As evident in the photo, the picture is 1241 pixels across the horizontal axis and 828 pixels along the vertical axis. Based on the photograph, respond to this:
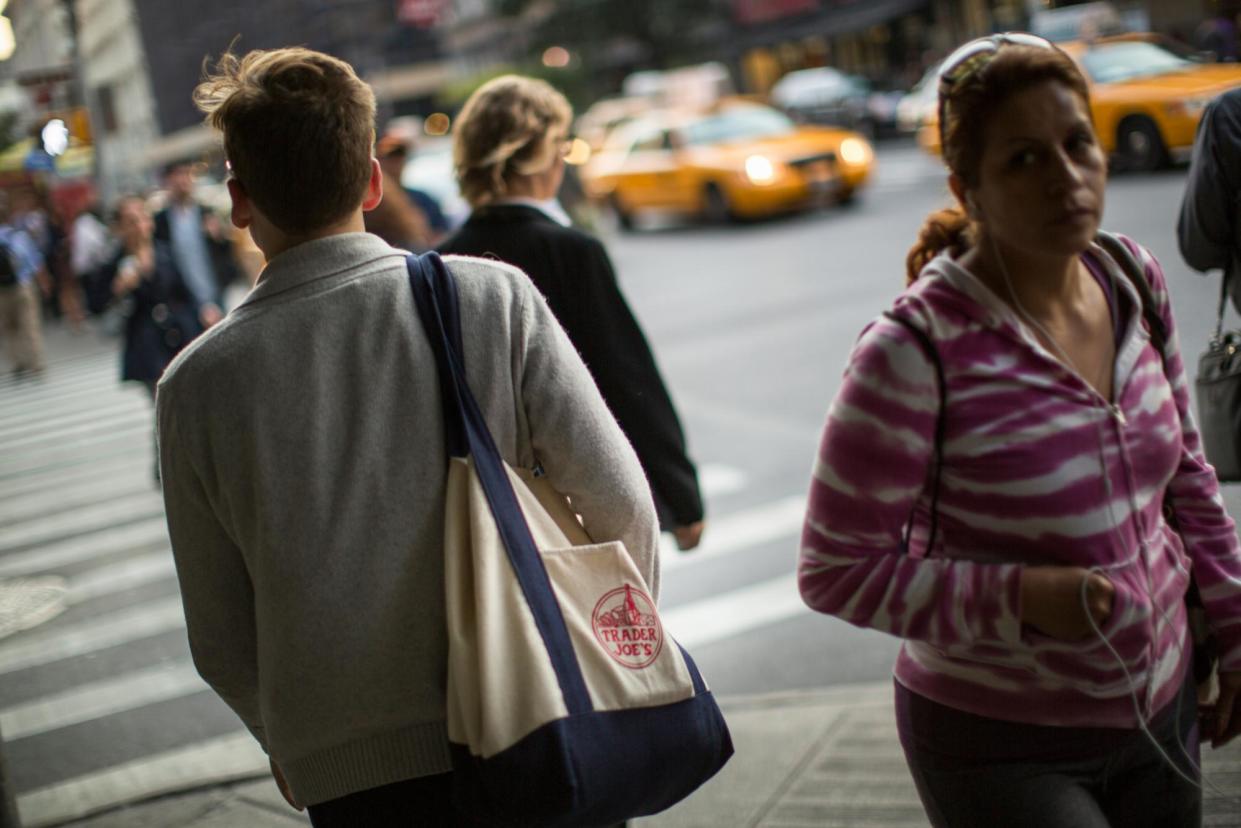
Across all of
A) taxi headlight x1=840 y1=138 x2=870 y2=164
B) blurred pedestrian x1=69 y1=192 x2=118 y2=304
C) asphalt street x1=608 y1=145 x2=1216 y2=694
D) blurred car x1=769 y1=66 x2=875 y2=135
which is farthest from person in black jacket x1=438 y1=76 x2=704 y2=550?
blurred car x1=769 y1=66 x2=875 y2=135

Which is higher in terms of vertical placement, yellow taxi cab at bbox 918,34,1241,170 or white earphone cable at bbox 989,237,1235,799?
white earphone cable at bbox 989,237,1235,799

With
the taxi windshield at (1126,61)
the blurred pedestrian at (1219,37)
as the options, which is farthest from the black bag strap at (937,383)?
the taxi windshield at (1126,61)

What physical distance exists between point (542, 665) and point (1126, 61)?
13000 mm

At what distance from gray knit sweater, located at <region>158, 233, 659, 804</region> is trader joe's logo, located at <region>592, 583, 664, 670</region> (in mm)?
160

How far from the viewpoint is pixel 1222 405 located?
3.54 meters

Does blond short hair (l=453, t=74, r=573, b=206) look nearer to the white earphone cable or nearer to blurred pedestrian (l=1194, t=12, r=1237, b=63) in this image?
the white earphone cable

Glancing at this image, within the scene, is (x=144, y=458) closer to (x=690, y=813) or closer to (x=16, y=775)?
(x=16, y=775)

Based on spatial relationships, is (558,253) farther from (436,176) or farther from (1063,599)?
(436,176)

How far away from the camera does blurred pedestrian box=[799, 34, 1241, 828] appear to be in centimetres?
189

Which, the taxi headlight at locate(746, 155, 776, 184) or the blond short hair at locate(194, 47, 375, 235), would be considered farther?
the taxi headlight at locate(746, 155, 776, 184)

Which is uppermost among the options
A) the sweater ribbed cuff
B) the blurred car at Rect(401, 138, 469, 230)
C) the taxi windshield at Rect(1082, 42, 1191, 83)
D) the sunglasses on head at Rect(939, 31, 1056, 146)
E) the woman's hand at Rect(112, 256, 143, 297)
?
the sunglasses on head at Rect(939, 31, 1056, 146)

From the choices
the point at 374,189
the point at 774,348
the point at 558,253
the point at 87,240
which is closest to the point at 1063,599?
the point at 374,189

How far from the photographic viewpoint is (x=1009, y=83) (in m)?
1.94

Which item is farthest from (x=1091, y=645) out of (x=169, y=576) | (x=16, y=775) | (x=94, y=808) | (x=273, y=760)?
(x=169, y=576)
